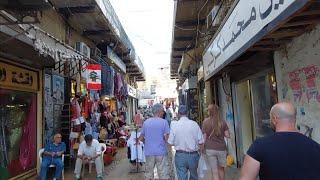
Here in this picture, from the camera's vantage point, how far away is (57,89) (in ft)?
39.8

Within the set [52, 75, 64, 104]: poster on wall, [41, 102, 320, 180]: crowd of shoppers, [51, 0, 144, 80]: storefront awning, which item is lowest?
[41, 102, 320, 180]: crowd of shoppers

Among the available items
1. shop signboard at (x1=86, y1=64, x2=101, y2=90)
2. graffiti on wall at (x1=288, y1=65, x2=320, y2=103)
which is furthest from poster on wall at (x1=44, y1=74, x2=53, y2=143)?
graffiti on wall at (x1=288, y1=65, x2=320, y2=103)

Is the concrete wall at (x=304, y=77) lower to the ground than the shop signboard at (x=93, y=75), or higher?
lower

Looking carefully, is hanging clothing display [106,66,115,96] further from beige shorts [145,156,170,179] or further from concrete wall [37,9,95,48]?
beige shorts [145,156,170,179]

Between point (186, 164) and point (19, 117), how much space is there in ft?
16.8

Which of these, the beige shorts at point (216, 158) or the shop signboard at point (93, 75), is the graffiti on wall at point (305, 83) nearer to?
the beige shorts at point (216, 158)

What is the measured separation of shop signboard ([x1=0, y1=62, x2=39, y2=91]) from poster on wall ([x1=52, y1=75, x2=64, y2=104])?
1.14 metres

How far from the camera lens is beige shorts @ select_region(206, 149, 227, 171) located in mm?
7195

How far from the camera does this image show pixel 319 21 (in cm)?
449

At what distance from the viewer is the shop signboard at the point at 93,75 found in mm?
13297

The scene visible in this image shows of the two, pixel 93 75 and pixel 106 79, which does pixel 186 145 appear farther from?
pixel 106 79

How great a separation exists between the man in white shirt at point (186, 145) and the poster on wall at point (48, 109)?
5.52m

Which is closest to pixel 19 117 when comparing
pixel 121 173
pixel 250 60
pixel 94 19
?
pixel 121 173

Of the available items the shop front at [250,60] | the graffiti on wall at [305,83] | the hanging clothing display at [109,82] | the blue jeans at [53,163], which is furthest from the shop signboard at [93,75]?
the graffiti on wall at [305,83]
